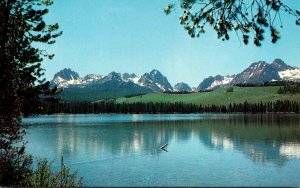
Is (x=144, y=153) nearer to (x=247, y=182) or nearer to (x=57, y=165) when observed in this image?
(x=57, y=165)

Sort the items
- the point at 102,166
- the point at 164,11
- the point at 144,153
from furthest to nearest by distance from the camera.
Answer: the point at 144,153 → the point at 102,166 → the point at 164,11

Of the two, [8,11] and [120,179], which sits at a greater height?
[8,11]

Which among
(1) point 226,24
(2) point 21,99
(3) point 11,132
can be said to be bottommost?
(3) point 11,132

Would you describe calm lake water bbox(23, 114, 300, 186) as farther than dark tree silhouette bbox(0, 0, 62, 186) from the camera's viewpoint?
Yes

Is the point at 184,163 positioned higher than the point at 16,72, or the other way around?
the point at 16,72

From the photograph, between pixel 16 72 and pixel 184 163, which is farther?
pixel 184 163

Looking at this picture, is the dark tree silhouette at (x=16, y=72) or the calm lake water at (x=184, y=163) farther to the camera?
the calm lake water at (x=184, y=163)

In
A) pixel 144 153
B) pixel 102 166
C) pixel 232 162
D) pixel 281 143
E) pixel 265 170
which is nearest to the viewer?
pixel 265 170

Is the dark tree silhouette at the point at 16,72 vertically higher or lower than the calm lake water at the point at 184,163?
higher

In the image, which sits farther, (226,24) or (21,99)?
(21,99)

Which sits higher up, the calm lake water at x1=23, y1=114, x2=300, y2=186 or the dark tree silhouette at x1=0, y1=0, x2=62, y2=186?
the dark tree silhouette at x1=0, y1=0, x2=62, y2=186

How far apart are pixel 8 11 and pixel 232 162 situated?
45741 millimetres

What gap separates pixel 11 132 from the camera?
24.0 m

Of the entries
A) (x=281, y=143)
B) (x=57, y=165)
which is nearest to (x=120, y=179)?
(x=57, y=165)
